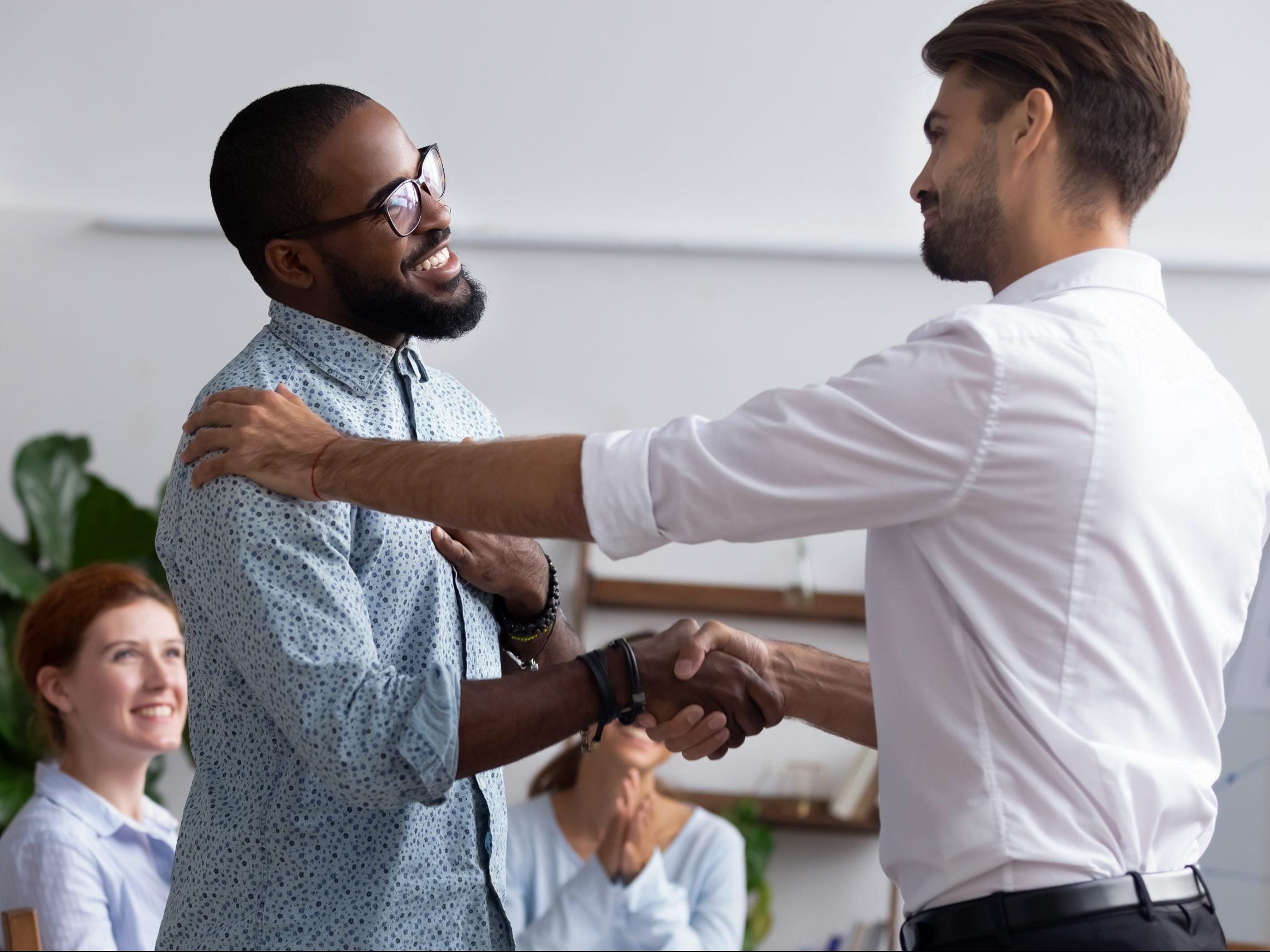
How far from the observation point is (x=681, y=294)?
448 cm

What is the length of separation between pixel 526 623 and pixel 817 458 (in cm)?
54

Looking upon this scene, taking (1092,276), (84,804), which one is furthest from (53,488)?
(1092,276)

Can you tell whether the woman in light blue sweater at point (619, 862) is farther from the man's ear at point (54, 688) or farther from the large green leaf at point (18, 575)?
the large green leaf at point (18, 575)

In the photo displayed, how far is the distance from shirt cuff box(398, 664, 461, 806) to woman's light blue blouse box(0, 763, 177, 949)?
1.58 m

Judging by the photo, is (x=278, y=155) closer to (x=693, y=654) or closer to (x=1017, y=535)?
(x=693, y=654)

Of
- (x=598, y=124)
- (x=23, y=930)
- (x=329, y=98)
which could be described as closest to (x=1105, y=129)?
(x=329, y=98)

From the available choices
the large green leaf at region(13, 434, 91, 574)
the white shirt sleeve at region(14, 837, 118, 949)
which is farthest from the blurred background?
the white shirt sleeve at region(14, 837, 118, 949)

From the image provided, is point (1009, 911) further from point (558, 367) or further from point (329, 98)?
point (558, 367)

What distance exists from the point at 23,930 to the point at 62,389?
2955mm

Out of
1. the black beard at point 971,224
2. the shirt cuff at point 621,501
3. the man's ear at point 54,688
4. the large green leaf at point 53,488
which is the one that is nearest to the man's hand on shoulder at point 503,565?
the shirt cuff at point 621,501

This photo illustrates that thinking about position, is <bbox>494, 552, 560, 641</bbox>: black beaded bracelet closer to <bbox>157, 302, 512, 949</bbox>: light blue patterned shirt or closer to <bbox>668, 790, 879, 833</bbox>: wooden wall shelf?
<bbox>157, 302, 512, 949</bbox>: light blue patterned shirt

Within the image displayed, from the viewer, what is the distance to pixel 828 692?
6.03 feet

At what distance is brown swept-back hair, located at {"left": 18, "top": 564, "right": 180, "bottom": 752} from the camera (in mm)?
3023

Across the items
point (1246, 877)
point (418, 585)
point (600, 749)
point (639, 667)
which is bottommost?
point (1246, 877)
